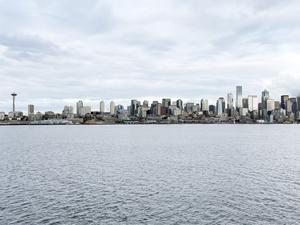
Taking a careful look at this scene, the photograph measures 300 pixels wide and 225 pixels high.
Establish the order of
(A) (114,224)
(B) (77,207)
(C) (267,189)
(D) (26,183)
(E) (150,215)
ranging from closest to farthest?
1. (A) (114,224)
2. (E) (150,215)
3. (B) (77,207)
4. (C) (267,189)
5. (D) (26,183)

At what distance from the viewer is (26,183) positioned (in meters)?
55.2

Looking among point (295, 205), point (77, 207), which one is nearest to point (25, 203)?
point (77, 207)

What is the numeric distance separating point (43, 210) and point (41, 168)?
3423cm

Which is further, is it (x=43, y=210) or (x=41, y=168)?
(x=41, y=168)

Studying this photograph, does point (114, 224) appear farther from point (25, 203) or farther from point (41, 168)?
point (41, 168)

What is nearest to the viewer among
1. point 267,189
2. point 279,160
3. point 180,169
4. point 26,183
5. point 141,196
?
point 141,196

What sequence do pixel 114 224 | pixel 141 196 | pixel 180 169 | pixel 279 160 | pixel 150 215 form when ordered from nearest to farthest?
1. pixel 114 224
2. pixel 150 215
3. pixel 141 196
4. pixel 180 169
5. pixel 279 160

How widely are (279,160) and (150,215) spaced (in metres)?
56.3

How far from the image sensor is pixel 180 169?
229ft

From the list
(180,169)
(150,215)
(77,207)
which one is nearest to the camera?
(150,215)

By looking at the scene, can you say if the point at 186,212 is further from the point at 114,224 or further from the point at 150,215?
the point at 114,224

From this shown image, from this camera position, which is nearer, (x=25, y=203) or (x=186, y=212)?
(x=186, y=212)

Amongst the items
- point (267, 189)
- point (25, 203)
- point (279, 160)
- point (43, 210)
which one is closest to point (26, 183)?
point (25, 203)

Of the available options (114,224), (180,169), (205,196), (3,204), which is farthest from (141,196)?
(180,169)
